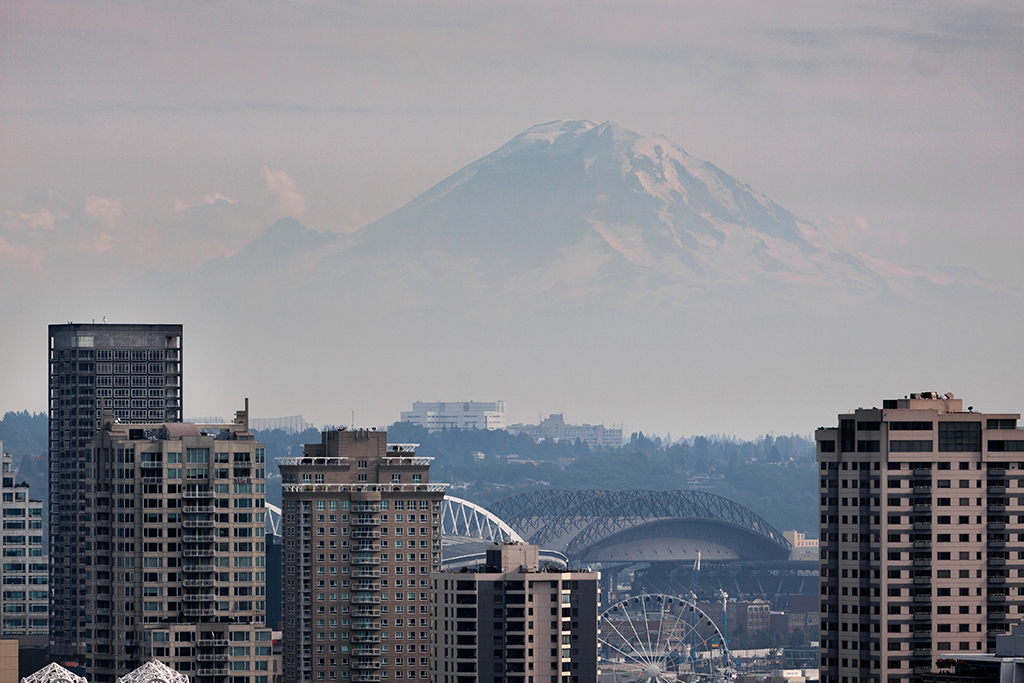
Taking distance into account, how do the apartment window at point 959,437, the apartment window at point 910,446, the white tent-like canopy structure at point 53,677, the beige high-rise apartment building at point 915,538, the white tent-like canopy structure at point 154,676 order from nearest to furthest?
the white tent-like canopy structure at point 53,677
the white tent-like canopy structure at point 154,676
the beige high-rise apartment building at point 915,538
the apartment window at point 910,446
the apartment window at point 959,437

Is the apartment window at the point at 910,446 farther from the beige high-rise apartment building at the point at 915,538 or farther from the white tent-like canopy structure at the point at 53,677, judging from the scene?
the white tent-like canopy structure at the point at 53,677

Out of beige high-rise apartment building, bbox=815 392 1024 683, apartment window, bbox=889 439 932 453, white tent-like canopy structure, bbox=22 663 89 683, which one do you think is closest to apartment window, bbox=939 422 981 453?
beige high-rise apartment building, bbox=815 392 1024 683

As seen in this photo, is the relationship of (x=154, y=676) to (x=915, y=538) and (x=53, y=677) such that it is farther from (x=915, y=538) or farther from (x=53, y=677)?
(x=915, y=538)

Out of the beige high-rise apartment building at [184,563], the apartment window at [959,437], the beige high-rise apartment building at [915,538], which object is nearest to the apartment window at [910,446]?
the beige high-rise apartment building at [915,538]

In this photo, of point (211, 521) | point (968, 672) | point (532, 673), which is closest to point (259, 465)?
point (211, 521)

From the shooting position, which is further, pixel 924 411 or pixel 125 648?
pixel 125 648

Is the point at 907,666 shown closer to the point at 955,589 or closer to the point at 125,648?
the point at 955,589
